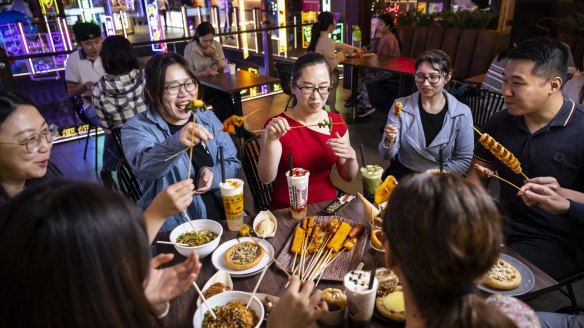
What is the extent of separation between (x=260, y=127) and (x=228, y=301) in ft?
16.2

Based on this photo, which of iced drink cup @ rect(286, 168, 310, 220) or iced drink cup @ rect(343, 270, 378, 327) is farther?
iced drink cup @ rect(286, 168, 310, 220)

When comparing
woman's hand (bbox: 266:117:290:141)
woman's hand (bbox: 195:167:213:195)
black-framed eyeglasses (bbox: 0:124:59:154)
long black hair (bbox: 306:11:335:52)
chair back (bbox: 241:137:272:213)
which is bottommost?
chair back (bbox: 241:137:272:213)

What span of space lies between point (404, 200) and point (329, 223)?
90 centimetres

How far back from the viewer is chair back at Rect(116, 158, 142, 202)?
2.45 meters

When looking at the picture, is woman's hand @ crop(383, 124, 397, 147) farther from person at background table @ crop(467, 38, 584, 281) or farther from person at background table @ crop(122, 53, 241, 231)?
person at background table @ crop(122, 53, 241, 231)

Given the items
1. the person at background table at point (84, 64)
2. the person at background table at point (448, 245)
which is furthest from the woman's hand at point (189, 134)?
the person at background table at point (84, 64)

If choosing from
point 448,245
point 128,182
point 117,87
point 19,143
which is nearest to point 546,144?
point 448,245

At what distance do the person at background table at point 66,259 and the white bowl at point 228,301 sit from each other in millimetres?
420

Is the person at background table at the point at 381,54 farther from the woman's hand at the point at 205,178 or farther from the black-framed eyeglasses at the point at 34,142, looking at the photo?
the black-framed eyeglasses at the point at 34,142

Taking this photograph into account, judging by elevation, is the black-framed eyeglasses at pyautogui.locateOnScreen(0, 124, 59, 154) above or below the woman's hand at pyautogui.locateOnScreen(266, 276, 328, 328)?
above

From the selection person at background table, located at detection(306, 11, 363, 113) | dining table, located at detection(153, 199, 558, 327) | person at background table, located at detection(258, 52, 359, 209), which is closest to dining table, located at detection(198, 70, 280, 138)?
Result: person at background table, located at detection(306, 11, 363, 113)

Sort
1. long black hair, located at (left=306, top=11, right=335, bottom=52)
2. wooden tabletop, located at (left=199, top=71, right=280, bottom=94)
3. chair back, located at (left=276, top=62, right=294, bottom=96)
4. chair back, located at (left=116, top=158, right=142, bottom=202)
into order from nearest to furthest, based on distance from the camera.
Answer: chair back, located at (left=116, top=158, right=142, bottom=202)
wooden tabletop, located at (left=199, top=71, right=280, bottom=94)
chair back, located at (left=276, top=62, right=294, bottom=96)
long black hair, located at (left=306, top=11, right=335, bottom=52)

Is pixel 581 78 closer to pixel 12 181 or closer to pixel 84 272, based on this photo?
pixel 84 272

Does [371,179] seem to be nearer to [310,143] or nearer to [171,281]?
[310,143]
